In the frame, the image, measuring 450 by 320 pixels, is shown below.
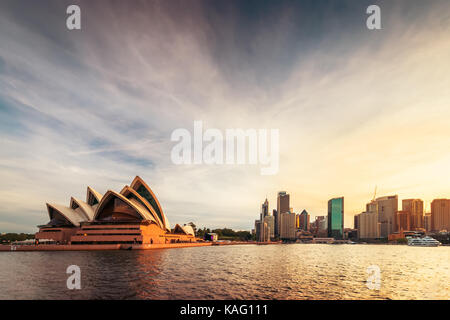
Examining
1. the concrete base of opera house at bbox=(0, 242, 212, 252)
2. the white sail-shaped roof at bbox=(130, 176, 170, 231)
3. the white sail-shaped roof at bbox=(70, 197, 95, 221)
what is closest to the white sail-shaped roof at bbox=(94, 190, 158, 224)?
the white sail-shaped roof at bbox=(70, 197, 95, 221)

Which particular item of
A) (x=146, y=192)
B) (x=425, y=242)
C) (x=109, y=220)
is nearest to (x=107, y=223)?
(x=109, y=220)

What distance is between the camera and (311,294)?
21.3 meters

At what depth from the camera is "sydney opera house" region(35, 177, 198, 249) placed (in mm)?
78250

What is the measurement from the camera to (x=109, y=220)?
81.8 meters

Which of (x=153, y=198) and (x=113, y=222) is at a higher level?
(x=153, y=198)

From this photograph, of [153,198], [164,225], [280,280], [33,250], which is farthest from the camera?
[164,225]

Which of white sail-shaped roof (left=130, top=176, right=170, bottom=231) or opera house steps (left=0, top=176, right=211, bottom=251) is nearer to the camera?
opera house steps (left=0, top=176, right=211, bottom=251)

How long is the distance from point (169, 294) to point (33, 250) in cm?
7006

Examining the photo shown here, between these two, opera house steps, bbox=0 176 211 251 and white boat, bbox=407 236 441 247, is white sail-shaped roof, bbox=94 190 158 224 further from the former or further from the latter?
white boat, bbox=407 236 441 247
